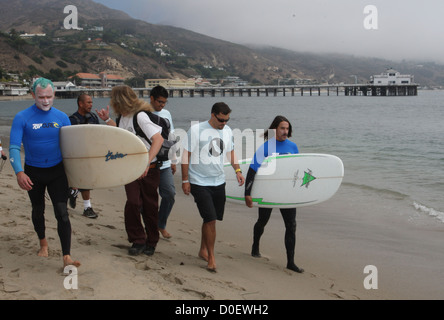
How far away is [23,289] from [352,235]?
4390mm

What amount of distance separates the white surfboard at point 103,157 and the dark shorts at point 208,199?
59cm

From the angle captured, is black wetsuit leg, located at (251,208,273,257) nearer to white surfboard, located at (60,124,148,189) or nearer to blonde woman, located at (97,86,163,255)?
blonde woman, located at (97,86,163,255)

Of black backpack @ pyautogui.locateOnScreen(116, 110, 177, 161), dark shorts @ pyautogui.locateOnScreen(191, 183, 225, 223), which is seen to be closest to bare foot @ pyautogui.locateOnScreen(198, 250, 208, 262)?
dark shorts @ pyautogui.locateOnScreen(191, 183, 225, 223)

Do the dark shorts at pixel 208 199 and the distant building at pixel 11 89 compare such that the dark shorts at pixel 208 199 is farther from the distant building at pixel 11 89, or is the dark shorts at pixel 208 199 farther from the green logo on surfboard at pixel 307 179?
the distant building at pixel 11 89

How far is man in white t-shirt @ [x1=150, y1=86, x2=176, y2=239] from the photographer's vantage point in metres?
4.72

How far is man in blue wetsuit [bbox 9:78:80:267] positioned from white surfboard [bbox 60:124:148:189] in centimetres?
24

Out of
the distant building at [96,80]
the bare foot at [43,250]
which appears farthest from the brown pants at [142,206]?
the distant building at [96,80]

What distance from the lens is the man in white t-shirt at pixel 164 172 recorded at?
4.72 m

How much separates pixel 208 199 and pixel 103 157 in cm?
112

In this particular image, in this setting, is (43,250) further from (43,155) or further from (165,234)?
(165,234)

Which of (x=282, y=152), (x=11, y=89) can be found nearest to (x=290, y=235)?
(x=282, y=152)

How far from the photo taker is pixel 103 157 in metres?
4.13

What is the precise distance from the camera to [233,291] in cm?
360
